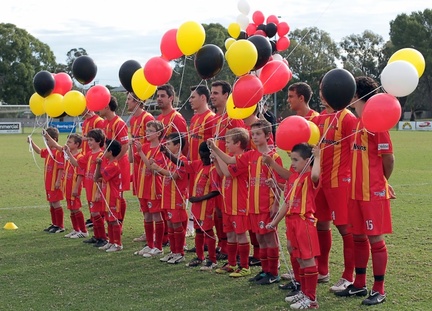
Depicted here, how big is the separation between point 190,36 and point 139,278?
2956mm

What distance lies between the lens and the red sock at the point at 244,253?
7.25m

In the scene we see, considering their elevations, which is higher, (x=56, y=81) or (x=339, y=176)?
(x=56, y=81)

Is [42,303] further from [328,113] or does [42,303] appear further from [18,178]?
[18,178]

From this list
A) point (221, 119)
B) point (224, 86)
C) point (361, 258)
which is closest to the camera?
point (361, 258)

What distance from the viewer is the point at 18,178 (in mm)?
17844

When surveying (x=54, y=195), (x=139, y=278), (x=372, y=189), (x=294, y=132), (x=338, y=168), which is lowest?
(x=139, y=278)

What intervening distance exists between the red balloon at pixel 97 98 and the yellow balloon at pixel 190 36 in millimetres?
2099

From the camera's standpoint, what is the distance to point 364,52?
7019cm

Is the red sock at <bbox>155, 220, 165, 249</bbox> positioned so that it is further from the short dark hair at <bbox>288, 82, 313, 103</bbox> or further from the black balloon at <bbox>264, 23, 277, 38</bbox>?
the black balloon at <bbox>264, 23, 277, 38</bbox>

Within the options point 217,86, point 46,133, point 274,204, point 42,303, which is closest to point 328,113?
point 274,204

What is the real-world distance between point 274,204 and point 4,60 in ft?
213

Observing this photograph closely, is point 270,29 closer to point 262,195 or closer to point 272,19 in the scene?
point 272,19

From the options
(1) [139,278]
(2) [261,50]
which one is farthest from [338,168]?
(1) [139,278]

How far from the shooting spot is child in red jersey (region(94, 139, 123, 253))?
876cm
